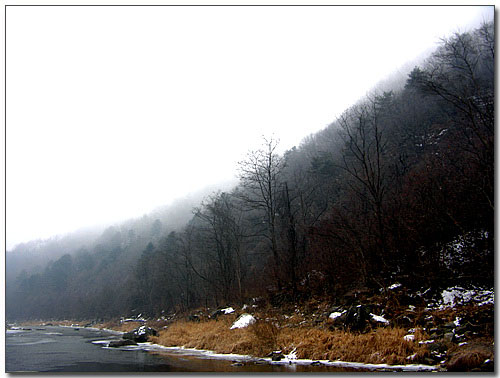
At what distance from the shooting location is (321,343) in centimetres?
970

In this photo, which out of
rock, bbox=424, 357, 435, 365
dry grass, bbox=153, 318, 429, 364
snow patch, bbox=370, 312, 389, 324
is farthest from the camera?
snow patch, bbox=370, 312, 389, 324

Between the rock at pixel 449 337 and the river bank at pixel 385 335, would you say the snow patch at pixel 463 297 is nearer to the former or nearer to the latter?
the river bank at pixel 385 335

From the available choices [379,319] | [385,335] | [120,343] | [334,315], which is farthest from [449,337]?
[120,343]

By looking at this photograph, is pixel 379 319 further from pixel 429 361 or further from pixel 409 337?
pixel 429 361

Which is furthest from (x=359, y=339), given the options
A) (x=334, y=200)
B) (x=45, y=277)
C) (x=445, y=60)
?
(x=45, y=277)

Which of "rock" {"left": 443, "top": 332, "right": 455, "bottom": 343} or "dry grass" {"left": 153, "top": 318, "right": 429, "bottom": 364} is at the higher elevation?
"rock" {"left": 443, "top": 332, "right": 455, "bottom": 343}

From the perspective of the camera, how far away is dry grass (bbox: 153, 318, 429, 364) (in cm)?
797

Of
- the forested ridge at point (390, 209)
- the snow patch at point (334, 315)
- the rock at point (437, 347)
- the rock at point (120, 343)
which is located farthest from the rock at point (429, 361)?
the rock at point (120, 343)

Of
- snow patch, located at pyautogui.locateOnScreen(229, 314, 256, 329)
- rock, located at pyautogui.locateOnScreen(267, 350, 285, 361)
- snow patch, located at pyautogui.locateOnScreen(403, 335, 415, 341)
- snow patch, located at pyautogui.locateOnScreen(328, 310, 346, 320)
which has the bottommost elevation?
snow patch, located at pyautogui.locateOnScreen(229, 314, 256, 329)

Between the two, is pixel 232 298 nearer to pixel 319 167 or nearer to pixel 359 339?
pixel 359 339

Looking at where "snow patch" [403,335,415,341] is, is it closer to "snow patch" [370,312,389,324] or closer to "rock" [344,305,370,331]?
"snow patch" [370,312,389,324]

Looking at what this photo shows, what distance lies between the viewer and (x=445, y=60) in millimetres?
10492

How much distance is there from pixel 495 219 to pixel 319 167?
3470 centimetres

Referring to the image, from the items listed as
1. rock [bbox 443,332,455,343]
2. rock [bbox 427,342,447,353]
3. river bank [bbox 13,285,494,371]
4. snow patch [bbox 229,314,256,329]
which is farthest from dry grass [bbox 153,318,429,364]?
rock [bbox 443,332,455,343]
